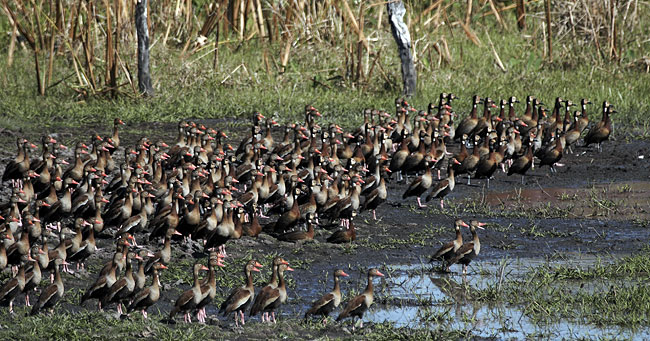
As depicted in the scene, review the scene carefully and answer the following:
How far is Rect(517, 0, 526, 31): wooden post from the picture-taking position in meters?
24.2

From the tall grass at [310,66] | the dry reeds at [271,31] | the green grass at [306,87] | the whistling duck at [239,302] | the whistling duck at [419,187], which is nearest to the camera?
the whistling duck at [239,302]

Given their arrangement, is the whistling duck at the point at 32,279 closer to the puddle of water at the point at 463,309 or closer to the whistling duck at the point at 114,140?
the puddle of water at the point at 463,309

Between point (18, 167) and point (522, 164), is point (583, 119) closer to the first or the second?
point (522, 164)

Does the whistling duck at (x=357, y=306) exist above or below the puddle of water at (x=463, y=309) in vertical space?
above

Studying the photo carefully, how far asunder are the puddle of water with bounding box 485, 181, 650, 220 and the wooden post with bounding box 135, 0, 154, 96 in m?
7.71

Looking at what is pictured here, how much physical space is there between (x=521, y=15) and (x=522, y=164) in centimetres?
962

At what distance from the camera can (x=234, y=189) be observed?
46.4 ft

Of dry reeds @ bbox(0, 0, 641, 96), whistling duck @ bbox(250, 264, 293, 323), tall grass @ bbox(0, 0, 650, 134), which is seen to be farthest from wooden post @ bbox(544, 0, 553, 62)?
whistling duck @ bbox(250, 264, 293, 323)

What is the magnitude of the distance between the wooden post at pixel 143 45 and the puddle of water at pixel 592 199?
7.71m

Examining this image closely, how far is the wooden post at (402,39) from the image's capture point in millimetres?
20219

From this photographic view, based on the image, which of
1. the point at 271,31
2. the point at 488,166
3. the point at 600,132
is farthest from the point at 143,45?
the point at 600,132

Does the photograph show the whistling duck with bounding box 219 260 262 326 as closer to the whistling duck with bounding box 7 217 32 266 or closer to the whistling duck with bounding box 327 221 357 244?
the whistling duck with bounding box 7 217 32 266

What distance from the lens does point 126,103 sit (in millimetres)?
19969

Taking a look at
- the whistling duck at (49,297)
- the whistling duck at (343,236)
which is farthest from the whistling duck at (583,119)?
the whistling duck at (49,297)
